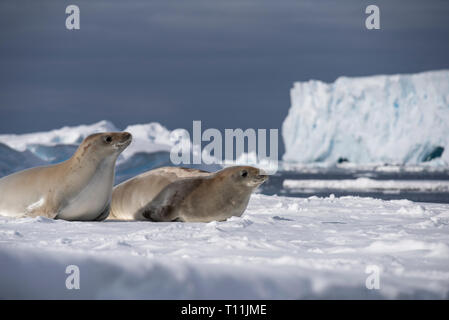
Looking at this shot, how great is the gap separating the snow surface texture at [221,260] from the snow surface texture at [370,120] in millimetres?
36536

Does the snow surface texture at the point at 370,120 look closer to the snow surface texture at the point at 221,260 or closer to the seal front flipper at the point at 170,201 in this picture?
the seal front flipper at the point at 170,201

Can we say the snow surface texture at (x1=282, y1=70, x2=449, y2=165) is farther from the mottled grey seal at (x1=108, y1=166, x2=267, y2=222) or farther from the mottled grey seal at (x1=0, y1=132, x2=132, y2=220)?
the mottled grey seal at (x1=0, y1=132, x2=132, y2=220)

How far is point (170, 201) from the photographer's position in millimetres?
5465

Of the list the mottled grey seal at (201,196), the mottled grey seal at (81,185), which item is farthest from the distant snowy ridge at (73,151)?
the mottled grey seal at (81,185)

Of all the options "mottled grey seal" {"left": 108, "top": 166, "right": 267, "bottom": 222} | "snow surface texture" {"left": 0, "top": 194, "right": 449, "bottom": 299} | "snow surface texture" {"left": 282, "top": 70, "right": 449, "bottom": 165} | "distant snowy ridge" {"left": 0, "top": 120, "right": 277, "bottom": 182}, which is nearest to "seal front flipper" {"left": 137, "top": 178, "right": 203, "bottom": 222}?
"mottled grey seal" {"left": 108, "top": 166, "right": 267, "bottom": 222}

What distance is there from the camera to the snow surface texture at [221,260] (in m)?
2.65

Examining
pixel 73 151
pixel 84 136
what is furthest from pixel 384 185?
pixel 73 151

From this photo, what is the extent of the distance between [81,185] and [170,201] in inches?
30.2

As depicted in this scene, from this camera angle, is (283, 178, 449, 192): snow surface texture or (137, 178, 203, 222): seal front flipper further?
(283, 178, 449, 192): snow surface texture

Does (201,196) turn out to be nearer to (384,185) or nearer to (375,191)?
(375,191)

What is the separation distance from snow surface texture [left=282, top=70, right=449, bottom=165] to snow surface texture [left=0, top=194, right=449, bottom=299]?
36536 mm

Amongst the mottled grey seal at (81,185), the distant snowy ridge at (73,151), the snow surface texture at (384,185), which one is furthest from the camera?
the snow surface texture at (384,185)

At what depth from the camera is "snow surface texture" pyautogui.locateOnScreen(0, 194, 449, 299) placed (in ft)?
8.71
